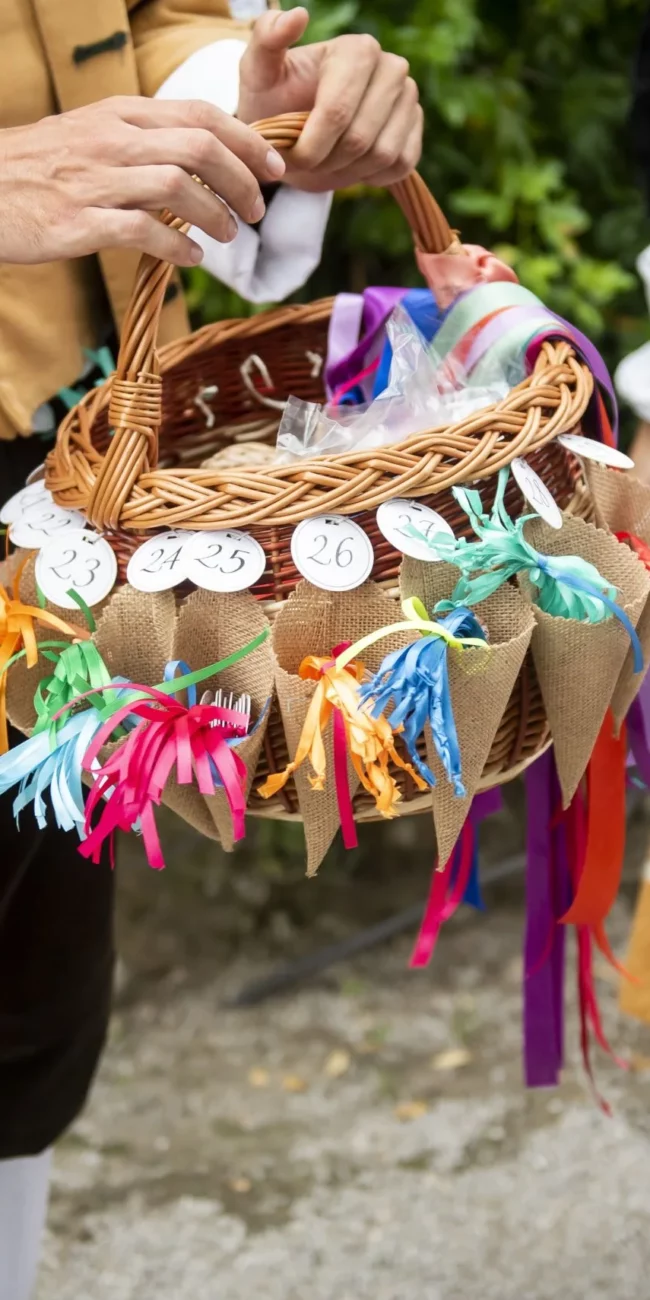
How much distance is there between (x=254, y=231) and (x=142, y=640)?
0.46 meters

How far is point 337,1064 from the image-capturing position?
1793 mm

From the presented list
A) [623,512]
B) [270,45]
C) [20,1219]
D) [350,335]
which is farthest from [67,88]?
[20,1219]

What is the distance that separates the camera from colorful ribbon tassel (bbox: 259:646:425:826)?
0.66 metres

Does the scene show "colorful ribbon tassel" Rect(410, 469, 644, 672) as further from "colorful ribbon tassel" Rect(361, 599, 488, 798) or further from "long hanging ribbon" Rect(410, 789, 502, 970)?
"long hanging ribbon" Rect(410, 789, 502, 970)

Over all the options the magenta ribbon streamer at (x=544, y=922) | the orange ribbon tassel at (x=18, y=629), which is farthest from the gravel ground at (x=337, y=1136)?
the orange ribbon tassel at (x=18, y=629)

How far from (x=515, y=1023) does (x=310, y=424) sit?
128 centimetres

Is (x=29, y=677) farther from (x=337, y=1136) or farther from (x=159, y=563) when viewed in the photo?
(x=337, y=1136)

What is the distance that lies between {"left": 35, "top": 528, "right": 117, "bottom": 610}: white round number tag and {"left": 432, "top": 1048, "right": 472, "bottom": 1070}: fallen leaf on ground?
124cm

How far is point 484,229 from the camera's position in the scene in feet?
6.29

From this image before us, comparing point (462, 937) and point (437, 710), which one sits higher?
point (437, 710)

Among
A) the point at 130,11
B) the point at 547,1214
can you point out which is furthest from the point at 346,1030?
the point at 130,11

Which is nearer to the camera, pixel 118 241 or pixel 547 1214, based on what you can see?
pixel 118 241

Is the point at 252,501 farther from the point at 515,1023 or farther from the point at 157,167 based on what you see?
the point at 515,1023

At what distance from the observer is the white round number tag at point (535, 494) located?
2.41 feet
